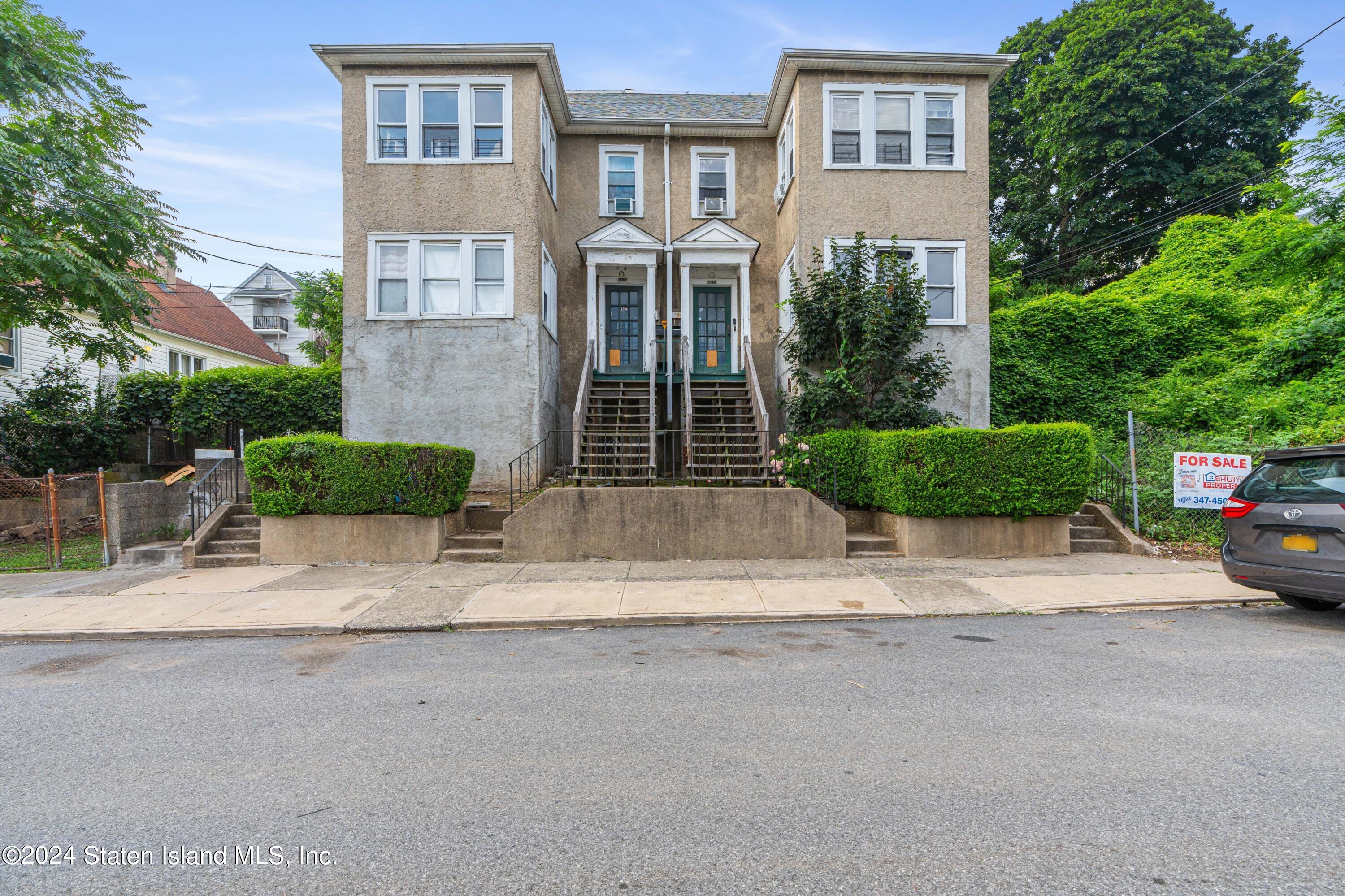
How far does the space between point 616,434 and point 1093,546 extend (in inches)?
306

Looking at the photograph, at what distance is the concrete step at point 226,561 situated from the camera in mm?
10125

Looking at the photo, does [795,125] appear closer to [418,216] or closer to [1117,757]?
[418,216]

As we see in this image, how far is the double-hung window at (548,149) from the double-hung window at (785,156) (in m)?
5.00

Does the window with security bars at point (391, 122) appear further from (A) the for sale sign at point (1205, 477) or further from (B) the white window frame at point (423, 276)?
(A) the for sale sign at point (1205, 477)

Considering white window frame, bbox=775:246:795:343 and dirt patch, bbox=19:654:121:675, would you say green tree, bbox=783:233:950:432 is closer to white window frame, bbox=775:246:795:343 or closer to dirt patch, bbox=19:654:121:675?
white window frame, bbox=775:246:795:343

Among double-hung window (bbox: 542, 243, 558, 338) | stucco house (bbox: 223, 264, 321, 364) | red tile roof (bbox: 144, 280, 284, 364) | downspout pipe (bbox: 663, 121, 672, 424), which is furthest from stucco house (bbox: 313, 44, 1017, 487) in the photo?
stucco house (bbox: 223, 264, 321, 364)

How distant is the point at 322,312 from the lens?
25797mm

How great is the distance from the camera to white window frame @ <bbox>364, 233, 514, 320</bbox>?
12883 mm

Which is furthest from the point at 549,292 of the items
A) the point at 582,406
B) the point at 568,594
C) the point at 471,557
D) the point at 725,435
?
the point at 568,594

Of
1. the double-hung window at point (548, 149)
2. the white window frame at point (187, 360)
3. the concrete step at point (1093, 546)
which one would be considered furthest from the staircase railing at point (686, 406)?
the white window frame at point (187, 360)

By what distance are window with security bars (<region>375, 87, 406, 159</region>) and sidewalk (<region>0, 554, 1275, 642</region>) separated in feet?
26.3

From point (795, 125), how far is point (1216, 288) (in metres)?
13.1

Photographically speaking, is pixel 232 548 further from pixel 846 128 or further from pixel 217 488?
pixel 846 128

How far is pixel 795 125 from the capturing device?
43.8 ft
